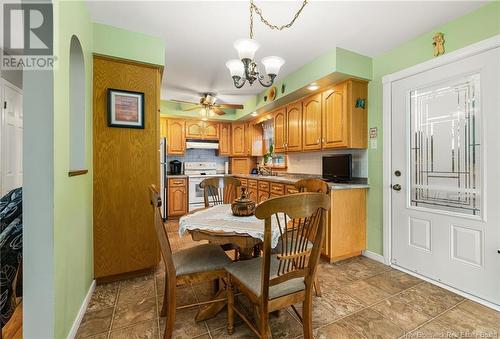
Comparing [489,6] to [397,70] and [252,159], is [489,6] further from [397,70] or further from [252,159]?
[252,159]

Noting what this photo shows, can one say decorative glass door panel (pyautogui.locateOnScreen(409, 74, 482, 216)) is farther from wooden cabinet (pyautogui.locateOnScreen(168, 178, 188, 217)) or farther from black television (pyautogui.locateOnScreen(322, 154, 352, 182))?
wooden cabinet (pyautogui.locateOnScreen(168, 178, 188, 217))

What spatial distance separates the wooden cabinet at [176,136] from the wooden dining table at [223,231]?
3513 mm

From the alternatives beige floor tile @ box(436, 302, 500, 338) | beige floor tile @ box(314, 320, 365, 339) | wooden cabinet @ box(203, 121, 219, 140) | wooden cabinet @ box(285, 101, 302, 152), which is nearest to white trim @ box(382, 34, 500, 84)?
wooden cabinet @ box(285, 101, 302, 152)

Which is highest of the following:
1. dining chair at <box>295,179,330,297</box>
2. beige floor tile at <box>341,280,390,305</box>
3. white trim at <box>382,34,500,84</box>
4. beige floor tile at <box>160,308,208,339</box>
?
white trim at <box>382,34,500,84</box>

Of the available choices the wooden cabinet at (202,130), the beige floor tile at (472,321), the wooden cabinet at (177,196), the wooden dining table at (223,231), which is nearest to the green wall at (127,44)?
the wooden dining table at (223,231)

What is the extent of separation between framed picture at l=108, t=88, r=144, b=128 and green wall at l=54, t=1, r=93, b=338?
267 millimetres

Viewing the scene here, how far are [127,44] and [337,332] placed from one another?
2.99 meters

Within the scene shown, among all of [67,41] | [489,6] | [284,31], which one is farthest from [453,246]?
[67,41]

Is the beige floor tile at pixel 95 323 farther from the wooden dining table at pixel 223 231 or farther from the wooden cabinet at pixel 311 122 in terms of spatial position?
the wooden cabinet at pixel 311 122

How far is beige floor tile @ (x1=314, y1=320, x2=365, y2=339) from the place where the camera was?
5.18ft

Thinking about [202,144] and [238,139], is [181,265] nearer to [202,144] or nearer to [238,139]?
[202,144]

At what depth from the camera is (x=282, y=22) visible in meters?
2.16

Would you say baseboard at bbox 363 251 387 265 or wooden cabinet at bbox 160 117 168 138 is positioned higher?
wooden cabinet at bbox 160 117 168 138

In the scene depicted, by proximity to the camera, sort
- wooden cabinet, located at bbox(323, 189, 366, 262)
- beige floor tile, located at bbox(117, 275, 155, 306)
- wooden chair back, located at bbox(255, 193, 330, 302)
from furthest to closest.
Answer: wooden cabinet, located at bbox(323, 189, 366, 262)
beige floor tile, located at bbox(117, 275, 155, 306)
wooden chair back, located at bbox(255, 193, 330, 302)
